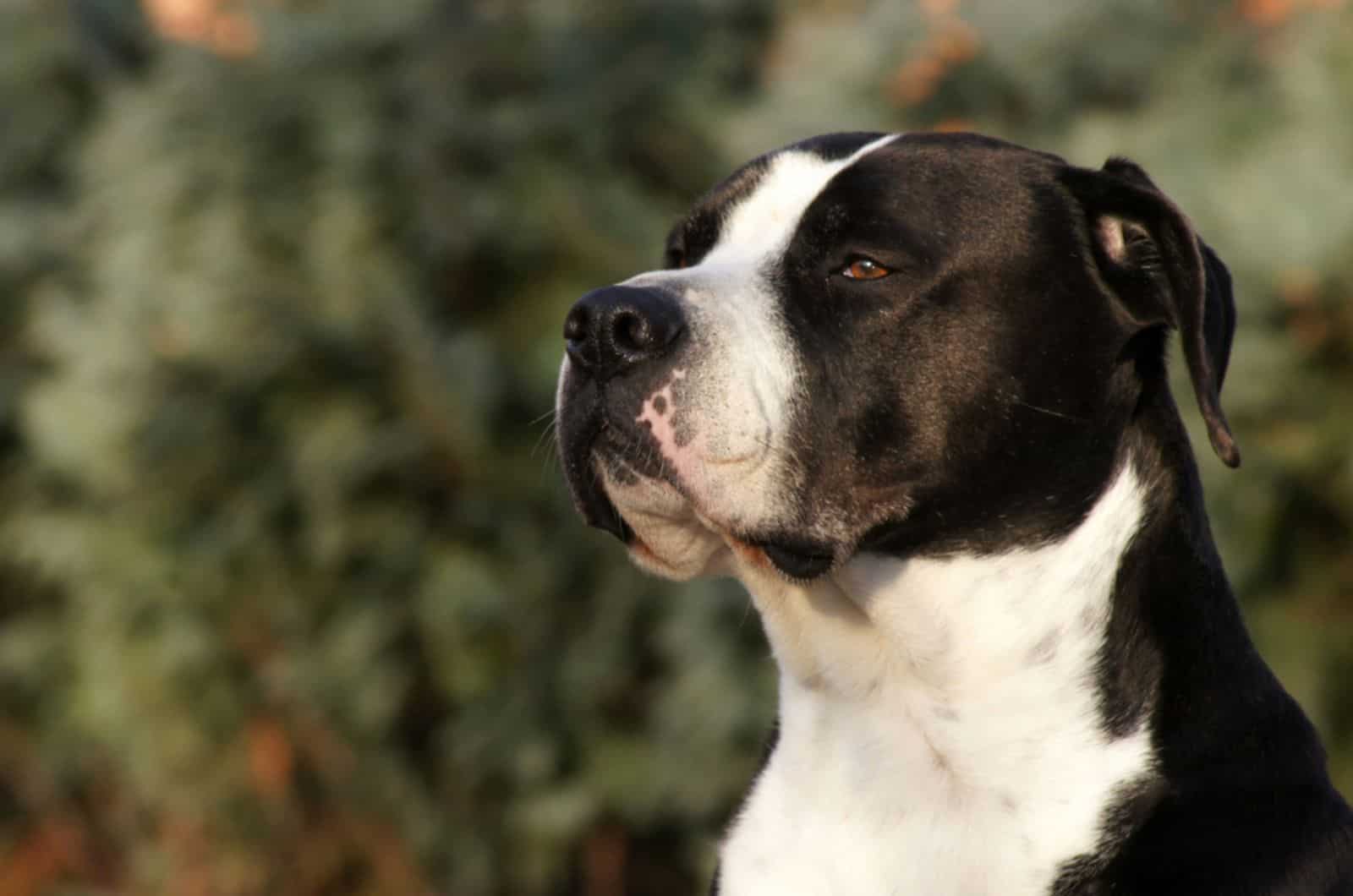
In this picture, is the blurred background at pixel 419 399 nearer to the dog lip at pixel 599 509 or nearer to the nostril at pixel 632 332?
the dog lip at pixel 599 509

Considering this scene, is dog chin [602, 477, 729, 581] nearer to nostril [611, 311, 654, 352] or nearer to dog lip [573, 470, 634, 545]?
dog lip [573, 470, 634, 545]

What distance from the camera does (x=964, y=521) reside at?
115 inches

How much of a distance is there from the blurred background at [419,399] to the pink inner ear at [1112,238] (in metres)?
2.98

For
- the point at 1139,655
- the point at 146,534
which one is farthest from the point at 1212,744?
the point at 146,534

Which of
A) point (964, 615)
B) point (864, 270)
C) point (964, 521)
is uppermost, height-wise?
point (864, 270)

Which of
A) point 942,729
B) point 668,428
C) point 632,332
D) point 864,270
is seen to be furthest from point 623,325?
point 942,729

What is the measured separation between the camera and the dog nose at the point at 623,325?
280 centimetres

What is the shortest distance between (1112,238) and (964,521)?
0.57 metres

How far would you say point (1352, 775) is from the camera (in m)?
5.51

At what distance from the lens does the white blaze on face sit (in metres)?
2.80

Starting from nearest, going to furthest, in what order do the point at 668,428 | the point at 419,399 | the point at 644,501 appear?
the point at 668,428 < the point at 644,501 < the point at 419,399

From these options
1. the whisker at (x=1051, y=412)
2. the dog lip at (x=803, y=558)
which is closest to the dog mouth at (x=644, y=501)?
the dog lip at (x=803, y=558)

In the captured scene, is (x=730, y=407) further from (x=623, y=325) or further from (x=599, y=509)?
(x=599, y=509)

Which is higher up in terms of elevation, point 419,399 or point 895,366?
point 895,366
